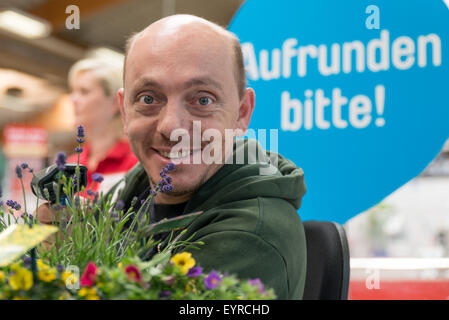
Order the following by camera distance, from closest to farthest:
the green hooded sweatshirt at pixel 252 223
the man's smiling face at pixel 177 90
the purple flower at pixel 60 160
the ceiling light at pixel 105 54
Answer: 1. the purple flower at pixel 60 160
2. the green hooded sweatshirt at pixel 252 223
3. the man's smiling face at pixel 177 90
4. the ceiling light at pixel 105 54

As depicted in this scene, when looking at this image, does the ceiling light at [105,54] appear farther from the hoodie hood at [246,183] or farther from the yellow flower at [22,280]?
the yellow flower at [22,280]

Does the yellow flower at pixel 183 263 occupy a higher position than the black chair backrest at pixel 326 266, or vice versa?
the yellow flower at pixel 183 263

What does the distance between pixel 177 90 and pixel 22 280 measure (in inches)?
20.5

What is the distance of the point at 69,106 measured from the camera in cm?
721

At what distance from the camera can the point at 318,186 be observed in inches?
71.5

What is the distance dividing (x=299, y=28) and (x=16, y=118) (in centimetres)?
756

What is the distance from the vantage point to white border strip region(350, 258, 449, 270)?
5.39 feet

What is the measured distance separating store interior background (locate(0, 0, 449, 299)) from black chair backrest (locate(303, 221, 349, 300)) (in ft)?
4.79

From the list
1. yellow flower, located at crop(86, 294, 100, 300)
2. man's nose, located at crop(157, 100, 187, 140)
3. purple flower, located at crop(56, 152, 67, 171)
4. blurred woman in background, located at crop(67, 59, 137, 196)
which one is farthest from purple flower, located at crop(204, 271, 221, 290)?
blurred woman in background, located at crop(67, 59, 137, 196)

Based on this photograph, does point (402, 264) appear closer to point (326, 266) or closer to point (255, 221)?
point (326, 266)

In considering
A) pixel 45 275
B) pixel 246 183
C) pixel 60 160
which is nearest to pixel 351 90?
pixel 246 183

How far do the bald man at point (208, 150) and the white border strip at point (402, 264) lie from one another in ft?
2.52

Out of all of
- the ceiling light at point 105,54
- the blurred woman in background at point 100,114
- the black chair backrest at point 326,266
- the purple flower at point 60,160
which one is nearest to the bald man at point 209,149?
the black chair backrest at point 326,266

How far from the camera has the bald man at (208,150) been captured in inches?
33.6
